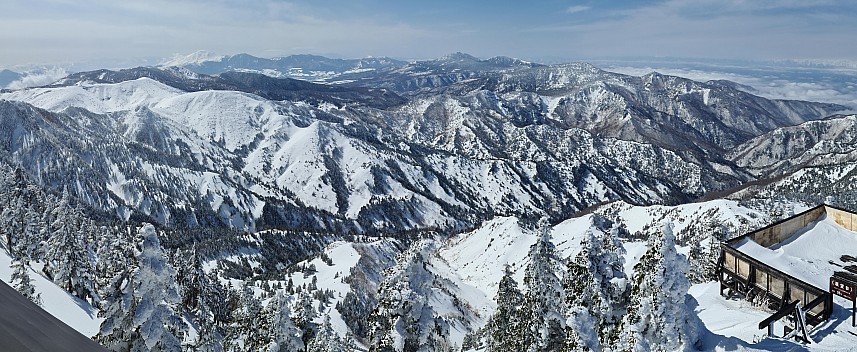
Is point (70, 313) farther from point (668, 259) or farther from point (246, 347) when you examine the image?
point (668, 259)

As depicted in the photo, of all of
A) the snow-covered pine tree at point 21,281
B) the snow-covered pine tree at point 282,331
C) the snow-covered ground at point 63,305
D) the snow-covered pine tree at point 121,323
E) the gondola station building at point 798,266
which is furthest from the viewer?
the snow-covered pine tree at point 21,281

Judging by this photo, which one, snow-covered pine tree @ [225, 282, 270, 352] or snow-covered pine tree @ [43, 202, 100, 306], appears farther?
snow-covered pine tree @ [43, 202, 100, 306]

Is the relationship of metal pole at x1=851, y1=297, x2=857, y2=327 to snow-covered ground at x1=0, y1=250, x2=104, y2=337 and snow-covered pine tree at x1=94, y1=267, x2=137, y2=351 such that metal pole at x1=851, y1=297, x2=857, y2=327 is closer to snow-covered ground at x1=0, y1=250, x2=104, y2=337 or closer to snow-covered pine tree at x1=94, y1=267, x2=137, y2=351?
snow-covered pine tree at x1=94, y1=267, x2=137, y2=351

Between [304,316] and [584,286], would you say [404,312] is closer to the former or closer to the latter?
[584,286]

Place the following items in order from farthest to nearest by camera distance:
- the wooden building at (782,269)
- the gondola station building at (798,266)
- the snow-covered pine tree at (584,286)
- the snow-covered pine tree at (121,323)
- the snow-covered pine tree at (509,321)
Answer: the snow-covered pine tree at (509,321)
the snow-covered pine tree at (584,286)
the snow-covered pine tree at (121,323)
the wooden building at (782,269)
the gondola station building at (798,266)

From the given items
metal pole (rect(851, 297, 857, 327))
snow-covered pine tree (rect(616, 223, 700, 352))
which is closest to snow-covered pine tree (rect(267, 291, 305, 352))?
snow-covered pine tree (rect(616, 223, 700, 352))

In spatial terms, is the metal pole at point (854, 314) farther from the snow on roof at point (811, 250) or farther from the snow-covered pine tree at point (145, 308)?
the snow-covered pine tree at point (145, 308)

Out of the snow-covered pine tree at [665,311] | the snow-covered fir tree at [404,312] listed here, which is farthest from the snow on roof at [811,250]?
the snow-covered fir tree at [404,312]
